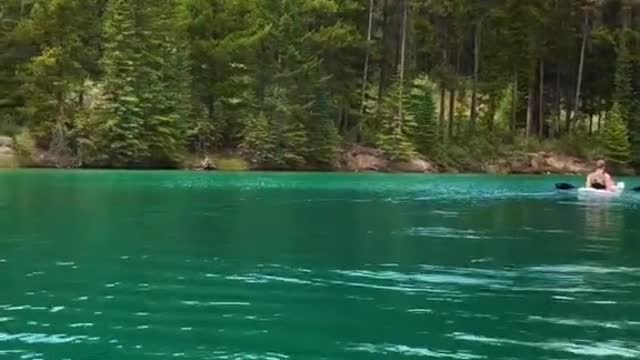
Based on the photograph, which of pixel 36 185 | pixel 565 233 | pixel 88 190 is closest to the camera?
pixel 565 233

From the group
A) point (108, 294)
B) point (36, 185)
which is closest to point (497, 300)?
point (108, 294)

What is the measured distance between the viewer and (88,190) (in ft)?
108

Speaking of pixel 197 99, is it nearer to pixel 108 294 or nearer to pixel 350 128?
pixel 350 128

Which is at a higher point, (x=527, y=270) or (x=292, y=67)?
(x=292, y=67)

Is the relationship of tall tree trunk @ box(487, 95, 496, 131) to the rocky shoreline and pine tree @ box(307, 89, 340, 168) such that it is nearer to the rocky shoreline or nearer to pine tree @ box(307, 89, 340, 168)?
the rocky shoreline

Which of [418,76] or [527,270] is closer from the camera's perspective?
[527,270]

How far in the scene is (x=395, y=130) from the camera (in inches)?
2274

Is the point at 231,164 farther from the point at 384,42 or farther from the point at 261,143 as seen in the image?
the point at 384,42

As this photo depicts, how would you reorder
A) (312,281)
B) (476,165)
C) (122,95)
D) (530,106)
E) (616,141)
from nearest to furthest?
(312,281), (122,95), (616,141), (476,165), (530,106)

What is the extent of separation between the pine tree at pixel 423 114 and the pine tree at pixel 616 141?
10.4m

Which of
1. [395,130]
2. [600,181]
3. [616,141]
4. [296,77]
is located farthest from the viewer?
[296,77]

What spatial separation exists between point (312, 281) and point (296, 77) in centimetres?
4565

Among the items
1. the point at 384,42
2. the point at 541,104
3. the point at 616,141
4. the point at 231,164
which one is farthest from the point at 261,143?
the point at 616,141

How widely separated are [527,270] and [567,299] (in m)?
2.75
